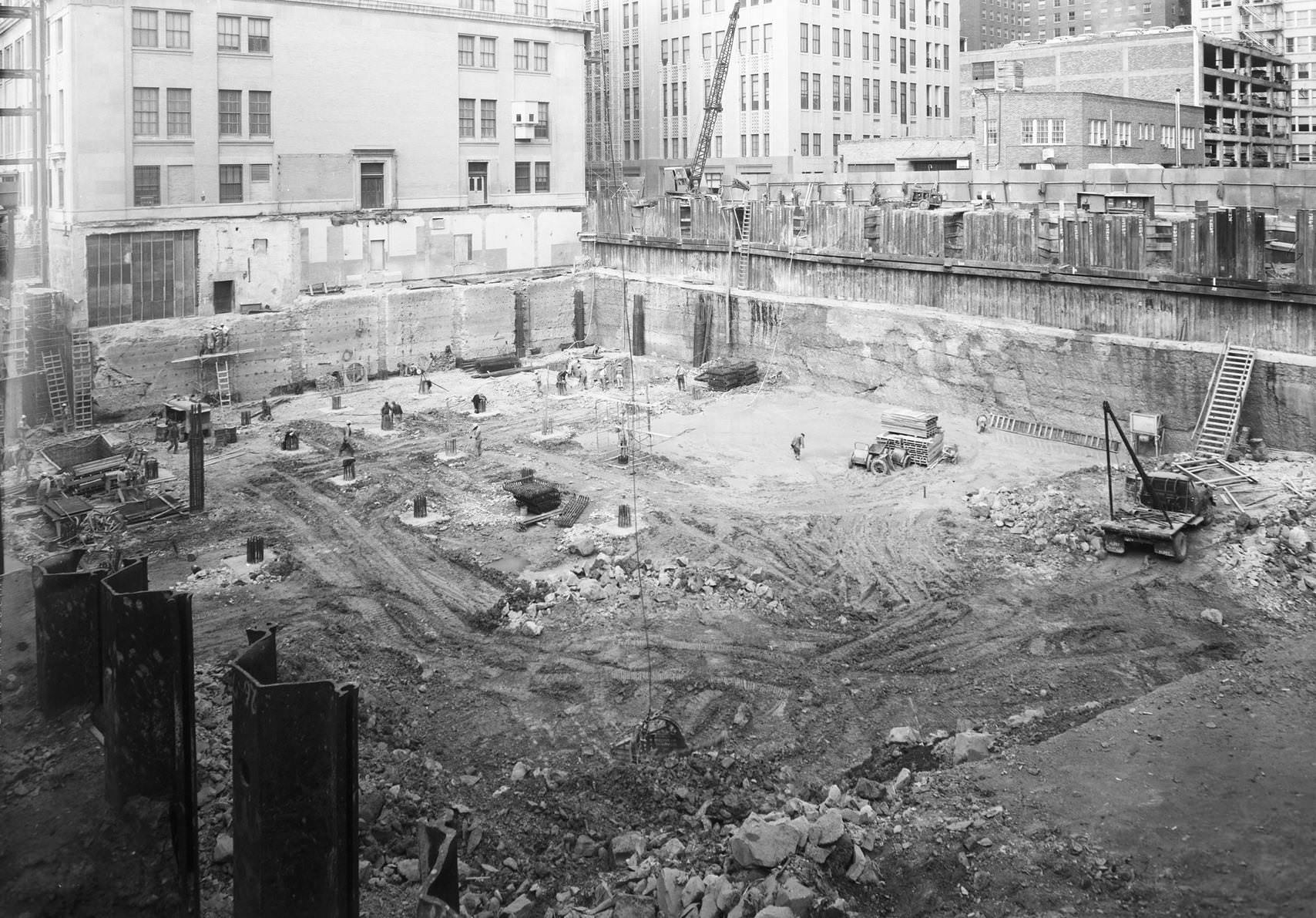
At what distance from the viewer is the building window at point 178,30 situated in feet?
130

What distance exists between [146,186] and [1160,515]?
1342 inches

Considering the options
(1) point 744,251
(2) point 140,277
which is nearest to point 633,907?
(1) point 744,251

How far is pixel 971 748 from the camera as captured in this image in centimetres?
1460

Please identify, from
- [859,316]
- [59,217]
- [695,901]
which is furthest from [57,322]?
[695,901]

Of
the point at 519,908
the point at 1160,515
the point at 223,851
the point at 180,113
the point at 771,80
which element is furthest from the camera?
the point at 771,80

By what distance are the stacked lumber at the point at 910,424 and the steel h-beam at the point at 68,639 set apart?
67.1 feet

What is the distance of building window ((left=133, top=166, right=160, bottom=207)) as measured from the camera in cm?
3941

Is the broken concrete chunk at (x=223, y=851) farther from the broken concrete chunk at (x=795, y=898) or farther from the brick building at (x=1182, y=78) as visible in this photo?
the brick building at (x=1182, y=78)

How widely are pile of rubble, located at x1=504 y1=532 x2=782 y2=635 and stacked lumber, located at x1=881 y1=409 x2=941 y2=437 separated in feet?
27.4

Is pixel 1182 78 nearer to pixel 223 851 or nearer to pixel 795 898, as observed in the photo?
pixel 795 898

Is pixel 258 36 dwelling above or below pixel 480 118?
above

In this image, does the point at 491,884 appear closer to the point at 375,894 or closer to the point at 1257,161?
the point at 375,894

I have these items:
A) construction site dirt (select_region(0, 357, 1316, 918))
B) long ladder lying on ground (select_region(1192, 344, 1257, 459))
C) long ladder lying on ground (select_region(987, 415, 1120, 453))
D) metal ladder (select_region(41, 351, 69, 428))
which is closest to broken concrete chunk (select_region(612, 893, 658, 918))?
construction site dirt (select_region(0, 357, 1316, 918))

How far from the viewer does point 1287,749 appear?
14.0 metres
